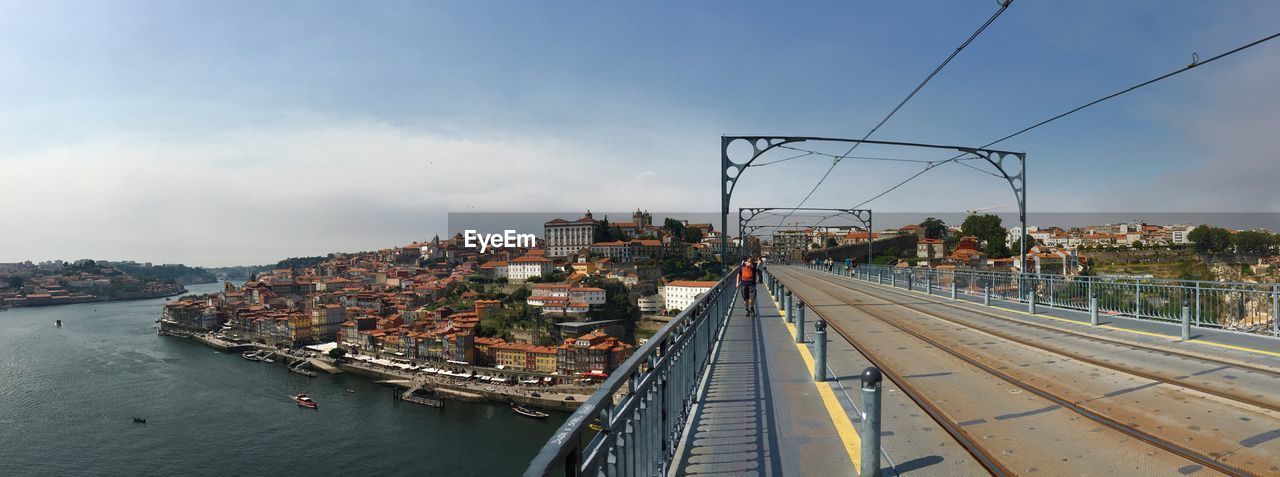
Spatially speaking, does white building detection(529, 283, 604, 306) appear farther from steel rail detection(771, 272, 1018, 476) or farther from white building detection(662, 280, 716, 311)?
steel rail detection(771, 272, 1018, 476)

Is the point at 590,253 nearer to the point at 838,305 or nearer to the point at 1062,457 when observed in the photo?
the point at 838,305

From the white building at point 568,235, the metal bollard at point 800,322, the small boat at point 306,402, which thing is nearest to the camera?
the metal bollard at point 800,322

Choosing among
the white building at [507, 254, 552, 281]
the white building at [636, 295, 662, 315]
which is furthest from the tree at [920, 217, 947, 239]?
the white building at [507, 254, 552, 281]

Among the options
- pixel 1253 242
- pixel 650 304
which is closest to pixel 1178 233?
pixel 1253 242

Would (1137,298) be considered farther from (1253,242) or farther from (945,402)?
(1253,242)

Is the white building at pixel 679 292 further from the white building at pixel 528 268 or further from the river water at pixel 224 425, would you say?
the river water at pixel 224 425

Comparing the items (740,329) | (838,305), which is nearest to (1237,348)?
(740,329)

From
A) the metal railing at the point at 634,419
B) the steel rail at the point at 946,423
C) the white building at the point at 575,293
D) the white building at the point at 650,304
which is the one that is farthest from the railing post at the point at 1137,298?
the white building at the point at 650,304
